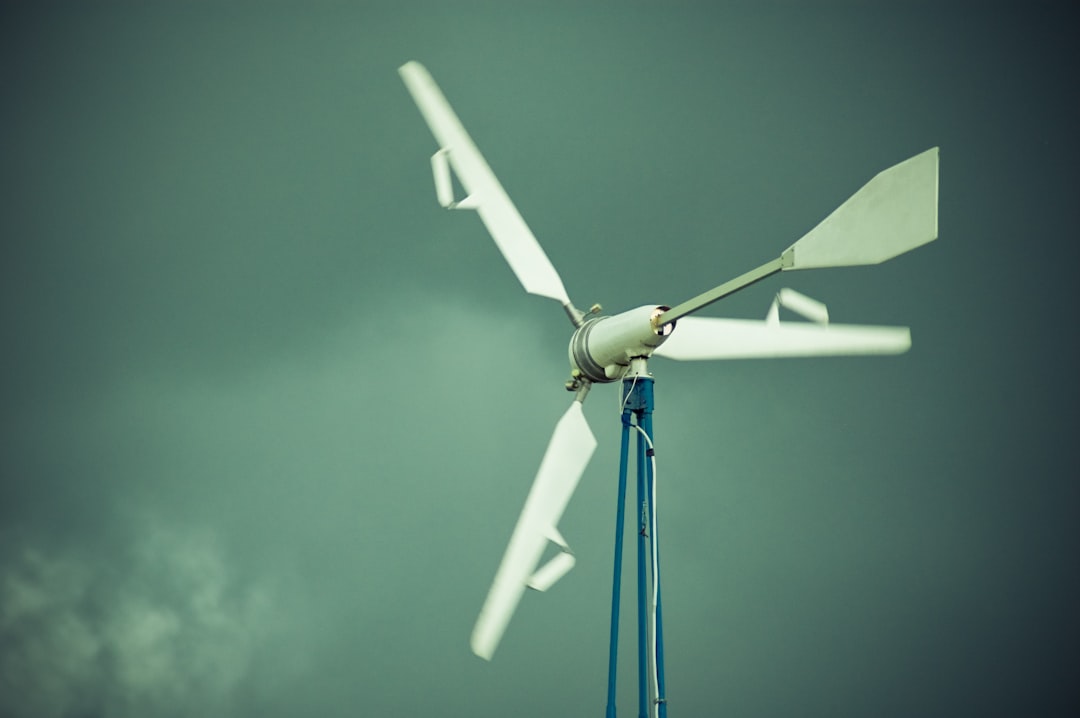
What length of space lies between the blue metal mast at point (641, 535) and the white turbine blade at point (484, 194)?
Result: 2.59 meters

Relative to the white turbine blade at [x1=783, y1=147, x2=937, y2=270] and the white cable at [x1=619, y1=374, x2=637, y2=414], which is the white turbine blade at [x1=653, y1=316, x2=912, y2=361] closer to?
the white cable at [x1=619, y1=374, x2=637, y2=414]

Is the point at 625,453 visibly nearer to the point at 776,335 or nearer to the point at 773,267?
the point at 776,335

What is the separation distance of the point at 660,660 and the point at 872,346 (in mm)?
5367

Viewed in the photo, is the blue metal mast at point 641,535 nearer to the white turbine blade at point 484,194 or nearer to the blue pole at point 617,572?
the blue pole at point 617,572

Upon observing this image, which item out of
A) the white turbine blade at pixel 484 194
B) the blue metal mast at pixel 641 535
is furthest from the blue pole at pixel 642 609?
the white turbine blade at pixel 484 194

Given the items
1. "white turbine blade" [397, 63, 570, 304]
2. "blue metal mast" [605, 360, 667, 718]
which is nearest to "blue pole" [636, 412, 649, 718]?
"blue metal mast" [605, 360, 667, 718]

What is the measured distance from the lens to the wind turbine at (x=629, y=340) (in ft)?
38.3

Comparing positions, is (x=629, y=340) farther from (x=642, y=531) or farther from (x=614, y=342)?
(x=642, y=531)

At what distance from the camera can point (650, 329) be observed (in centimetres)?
1408

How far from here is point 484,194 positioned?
15906 mm

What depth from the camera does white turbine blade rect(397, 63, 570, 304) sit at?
15516mm

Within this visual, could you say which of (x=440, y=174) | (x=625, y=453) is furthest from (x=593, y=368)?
(x=440, y=174)

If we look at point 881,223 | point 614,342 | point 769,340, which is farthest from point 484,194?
point 881,223

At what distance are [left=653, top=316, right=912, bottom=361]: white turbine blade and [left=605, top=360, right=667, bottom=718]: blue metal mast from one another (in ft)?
2.89
